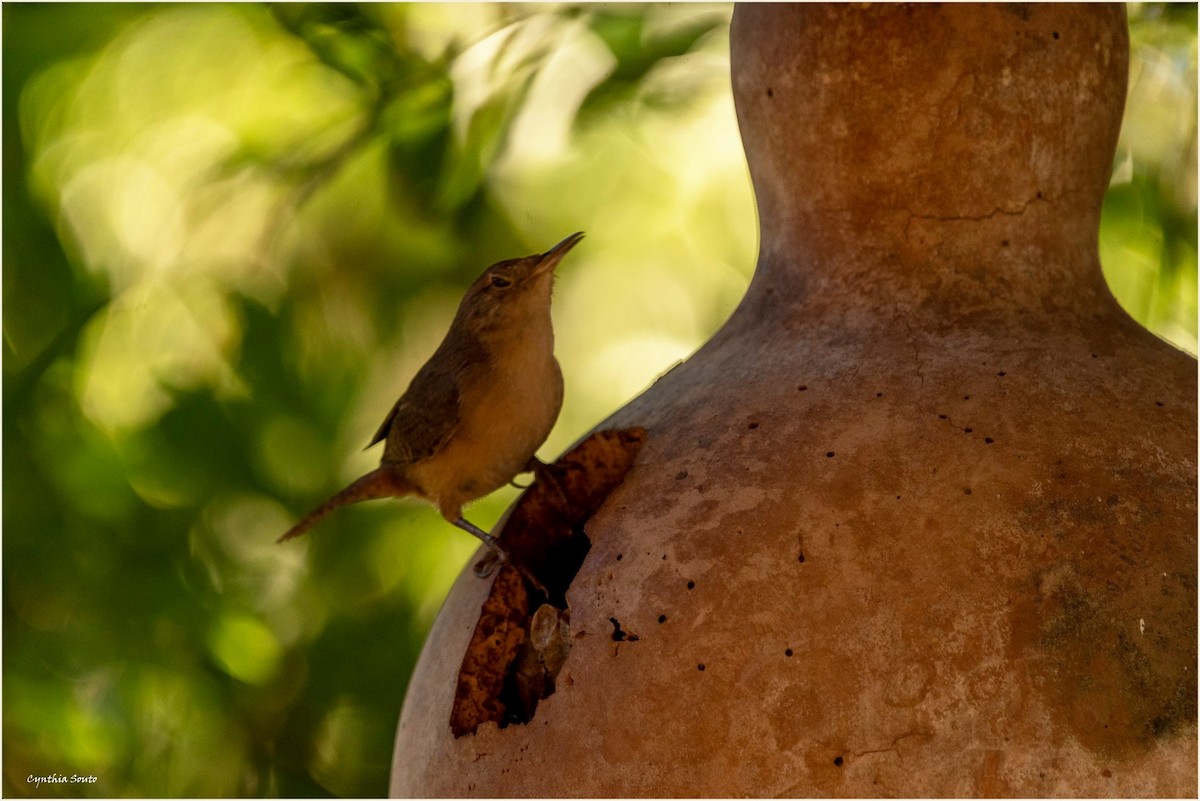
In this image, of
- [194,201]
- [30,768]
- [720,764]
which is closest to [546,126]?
[194,201]

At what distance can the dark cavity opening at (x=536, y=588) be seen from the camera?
2.70m

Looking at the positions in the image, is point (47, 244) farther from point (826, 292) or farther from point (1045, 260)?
point (1045, 260)

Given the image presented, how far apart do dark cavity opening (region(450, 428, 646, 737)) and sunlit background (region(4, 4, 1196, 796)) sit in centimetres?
242

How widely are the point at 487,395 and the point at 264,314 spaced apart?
247cm

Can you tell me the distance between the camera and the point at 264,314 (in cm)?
540

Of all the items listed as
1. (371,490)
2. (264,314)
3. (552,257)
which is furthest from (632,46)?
(371,490)

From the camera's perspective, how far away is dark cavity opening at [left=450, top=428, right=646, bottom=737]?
2697mm

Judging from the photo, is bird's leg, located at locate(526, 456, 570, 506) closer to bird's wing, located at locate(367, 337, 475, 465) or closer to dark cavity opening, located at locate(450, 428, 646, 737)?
dark cavity opening, located at locate(450, 428, 646, 737)

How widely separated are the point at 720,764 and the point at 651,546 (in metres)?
0.44

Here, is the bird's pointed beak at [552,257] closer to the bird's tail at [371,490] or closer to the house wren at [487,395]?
the house wren at [487,395]

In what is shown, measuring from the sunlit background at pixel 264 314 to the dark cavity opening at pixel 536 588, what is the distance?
2423 mm

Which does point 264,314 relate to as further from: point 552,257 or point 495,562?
point 495,562

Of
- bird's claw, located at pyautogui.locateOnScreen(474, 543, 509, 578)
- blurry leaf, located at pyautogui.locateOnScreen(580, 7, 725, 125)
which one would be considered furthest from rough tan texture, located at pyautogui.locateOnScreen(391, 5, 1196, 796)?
blurry leaf, located at pyautogui.locateOnScreen(580, 7, 725, 125)

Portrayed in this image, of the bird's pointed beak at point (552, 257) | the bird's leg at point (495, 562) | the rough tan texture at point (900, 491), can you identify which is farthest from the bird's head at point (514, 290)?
the bird's leg at point (495, 562)
